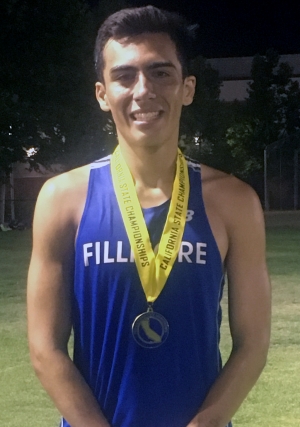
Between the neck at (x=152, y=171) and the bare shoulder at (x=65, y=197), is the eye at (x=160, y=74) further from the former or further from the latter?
the bare shoulder at (x=65, y=197)

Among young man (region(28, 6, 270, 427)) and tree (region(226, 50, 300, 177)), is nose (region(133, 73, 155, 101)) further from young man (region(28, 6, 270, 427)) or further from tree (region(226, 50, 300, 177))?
tree (region(226, 50, 300, 177))

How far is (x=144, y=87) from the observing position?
2.09m

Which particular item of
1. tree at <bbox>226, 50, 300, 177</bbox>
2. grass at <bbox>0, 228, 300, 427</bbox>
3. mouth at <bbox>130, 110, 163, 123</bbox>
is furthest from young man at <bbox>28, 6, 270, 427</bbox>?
tree at <bbox>226, 50, 300, 177</bbox>

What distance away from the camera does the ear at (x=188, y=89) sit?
7.23 feet

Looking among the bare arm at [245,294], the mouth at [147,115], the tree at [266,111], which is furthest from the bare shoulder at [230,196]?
the tree at [266,111]

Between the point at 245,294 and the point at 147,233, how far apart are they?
1.02 ft

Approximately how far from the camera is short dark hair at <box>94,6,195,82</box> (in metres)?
2.13

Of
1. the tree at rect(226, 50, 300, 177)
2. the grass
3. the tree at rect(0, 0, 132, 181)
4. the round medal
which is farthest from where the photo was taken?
the tree at rect(226, 50, 300, 177)

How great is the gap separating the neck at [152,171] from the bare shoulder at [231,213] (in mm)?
111

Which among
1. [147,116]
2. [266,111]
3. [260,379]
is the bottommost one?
[260,379]

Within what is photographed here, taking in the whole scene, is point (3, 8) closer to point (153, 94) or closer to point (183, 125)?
point (183, 125)

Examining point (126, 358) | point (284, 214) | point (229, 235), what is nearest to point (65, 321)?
point (126, 358)

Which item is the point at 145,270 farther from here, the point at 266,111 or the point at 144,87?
the point at 266,111

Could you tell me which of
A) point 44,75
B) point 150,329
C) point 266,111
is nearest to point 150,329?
point 150,329
